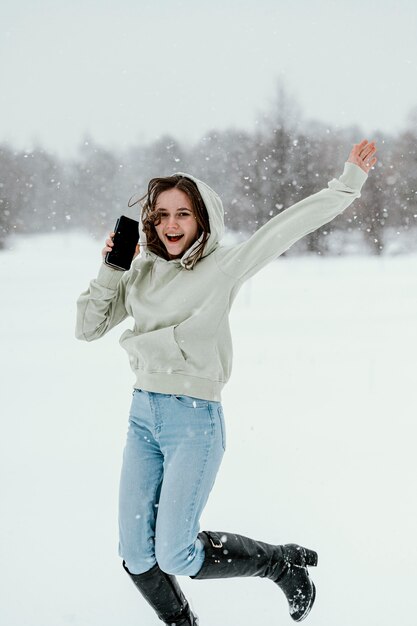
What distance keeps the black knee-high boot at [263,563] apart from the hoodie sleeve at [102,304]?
76cm

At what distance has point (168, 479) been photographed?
67.2 inches

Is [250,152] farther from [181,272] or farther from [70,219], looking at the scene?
[181,272]

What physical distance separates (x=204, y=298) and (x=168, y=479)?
21.1 inches

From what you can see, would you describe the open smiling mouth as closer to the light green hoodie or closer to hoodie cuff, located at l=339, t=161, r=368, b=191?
the light green hoodie

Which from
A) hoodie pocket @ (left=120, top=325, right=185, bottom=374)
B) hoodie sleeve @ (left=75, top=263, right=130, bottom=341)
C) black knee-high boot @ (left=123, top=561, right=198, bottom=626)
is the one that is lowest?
black knee-high boot @ (left=123, top=561, right=198, bottom=626)

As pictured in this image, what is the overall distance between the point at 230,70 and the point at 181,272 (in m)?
33.9

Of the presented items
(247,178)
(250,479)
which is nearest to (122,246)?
(250,479)

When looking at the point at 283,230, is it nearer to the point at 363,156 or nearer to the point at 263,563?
the point at 363,156

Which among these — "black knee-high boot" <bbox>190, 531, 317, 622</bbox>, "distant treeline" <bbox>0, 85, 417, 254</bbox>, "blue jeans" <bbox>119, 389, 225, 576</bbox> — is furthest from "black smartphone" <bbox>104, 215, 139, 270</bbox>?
"distant treeline" <bbox>0, 85, 417, 254</bbox>

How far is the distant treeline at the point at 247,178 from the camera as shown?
1739 centimetres

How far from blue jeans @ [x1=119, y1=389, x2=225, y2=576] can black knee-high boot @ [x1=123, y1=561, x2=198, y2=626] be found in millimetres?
31

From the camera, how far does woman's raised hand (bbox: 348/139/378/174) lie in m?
1.81

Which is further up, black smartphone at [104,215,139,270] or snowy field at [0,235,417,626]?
black smartphone at [104,215,139,270]

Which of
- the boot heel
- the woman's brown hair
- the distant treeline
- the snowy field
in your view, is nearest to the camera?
the woman's brown hair
